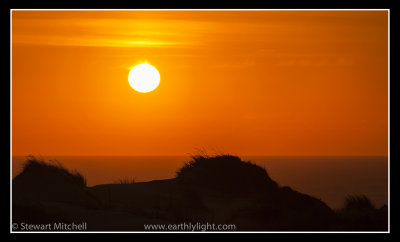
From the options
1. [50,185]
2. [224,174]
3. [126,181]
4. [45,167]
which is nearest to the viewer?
[50,185]

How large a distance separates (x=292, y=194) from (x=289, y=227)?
56.1 inches

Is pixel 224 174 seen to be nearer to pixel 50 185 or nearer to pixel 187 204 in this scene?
pixel 187 204

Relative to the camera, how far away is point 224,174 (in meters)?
13.7

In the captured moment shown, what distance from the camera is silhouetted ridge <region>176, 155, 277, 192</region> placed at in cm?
1347

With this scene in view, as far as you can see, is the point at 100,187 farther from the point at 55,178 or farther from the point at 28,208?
the point at 28,208

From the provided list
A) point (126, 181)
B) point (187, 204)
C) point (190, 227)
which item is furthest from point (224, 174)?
point (190, 227)

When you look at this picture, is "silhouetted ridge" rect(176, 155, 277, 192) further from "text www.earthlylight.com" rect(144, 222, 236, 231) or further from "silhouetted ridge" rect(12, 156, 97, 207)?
"silhouetted ridge" rect(12, 156, 97, 207)

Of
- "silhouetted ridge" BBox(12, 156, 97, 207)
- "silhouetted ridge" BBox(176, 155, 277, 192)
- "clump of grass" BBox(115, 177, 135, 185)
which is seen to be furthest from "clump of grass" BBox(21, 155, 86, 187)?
"silhouetted ridge" BBox(176, 155, 277, 192)

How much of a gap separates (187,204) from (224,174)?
5.20 ft

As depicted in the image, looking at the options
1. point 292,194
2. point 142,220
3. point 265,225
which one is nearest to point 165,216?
point 142,220

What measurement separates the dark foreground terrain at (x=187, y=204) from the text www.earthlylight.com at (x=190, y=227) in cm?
2

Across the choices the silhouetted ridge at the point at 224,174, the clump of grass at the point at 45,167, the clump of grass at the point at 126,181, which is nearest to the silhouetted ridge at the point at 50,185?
the clump of grass at the point at 45,167

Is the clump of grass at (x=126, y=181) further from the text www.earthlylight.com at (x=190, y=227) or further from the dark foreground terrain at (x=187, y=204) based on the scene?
the text www.earthlylight.com at (x=190, y=227)

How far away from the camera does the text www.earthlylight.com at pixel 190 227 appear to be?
11.0 m
